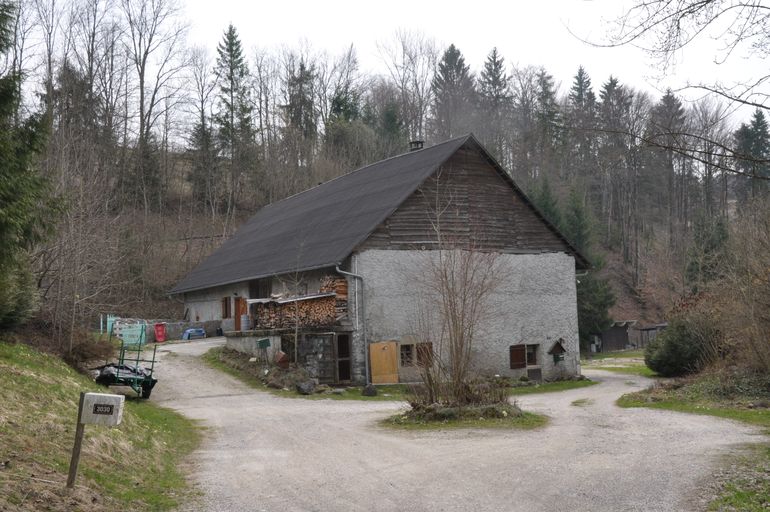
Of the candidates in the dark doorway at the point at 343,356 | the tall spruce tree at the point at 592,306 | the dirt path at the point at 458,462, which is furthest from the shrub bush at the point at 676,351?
the tall spruce tree at the point at 592,306

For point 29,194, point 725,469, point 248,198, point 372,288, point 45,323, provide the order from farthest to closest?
point 248,198, point 372,288, point 45,323, point 29,194, point 725,469

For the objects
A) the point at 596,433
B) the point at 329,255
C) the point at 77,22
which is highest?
the point at 77,22

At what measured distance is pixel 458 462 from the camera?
452 inches

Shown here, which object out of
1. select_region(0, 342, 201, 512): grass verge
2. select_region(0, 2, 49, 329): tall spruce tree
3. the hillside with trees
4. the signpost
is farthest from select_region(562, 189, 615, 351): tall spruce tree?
the signpost

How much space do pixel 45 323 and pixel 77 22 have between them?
32070mm

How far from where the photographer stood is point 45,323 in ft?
78.2

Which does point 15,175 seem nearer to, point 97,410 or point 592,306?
point 97,410

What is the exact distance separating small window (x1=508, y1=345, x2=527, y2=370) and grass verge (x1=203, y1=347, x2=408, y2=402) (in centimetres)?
498

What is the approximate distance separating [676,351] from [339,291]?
13483 mm

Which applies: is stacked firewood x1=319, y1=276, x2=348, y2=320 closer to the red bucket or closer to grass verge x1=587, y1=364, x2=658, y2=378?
grass verge x1=587, y1=364, x2=658, y2=378

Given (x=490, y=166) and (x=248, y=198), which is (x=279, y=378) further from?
(x=248, y=198)

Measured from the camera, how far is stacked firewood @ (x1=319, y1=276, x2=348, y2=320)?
25.6 metres

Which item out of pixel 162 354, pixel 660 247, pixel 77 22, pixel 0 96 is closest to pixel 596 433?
pixel 0 96

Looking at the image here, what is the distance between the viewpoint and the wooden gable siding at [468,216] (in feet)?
87.2
